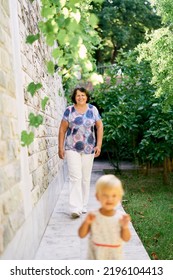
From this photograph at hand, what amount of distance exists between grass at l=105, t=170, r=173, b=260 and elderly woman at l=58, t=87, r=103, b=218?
810 millimetres

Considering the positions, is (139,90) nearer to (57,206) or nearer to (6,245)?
(57,206)

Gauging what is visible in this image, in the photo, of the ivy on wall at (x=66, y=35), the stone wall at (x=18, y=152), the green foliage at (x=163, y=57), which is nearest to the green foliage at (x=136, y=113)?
the green foliage at (x=163, y=57)

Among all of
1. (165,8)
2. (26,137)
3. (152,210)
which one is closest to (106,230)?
(26,137)

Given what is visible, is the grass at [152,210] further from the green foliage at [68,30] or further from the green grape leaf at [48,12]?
the green grape leaf at [48,12]

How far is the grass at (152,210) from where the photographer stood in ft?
12.8

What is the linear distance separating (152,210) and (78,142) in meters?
1.95

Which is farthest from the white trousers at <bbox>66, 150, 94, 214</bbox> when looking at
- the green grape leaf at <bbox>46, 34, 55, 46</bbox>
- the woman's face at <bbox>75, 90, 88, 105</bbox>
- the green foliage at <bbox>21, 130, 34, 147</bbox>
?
the green grape leaf at <bbox>46, 34, 55, 46</bbox>

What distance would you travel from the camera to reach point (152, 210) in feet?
18.0

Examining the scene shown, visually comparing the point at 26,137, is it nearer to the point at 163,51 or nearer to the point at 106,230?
the point at 106,230

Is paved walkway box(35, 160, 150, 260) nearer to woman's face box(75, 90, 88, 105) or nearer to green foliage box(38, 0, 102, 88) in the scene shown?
woman's face box(75, 90, 88, 105)

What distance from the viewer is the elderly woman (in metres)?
4.03

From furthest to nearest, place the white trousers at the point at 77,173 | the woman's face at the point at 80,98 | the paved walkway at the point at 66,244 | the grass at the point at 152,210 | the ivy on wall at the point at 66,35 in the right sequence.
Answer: the white trousers at the point at 77,173 < the grass at the point at 152,210 < the woman's face at the point at 80,98 < the paved walkway at the point at 66,244 < the ivy on wall at the point at 66,35

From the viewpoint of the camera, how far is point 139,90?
8227 mm

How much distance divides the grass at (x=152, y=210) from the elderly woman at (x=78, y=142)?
81cm
